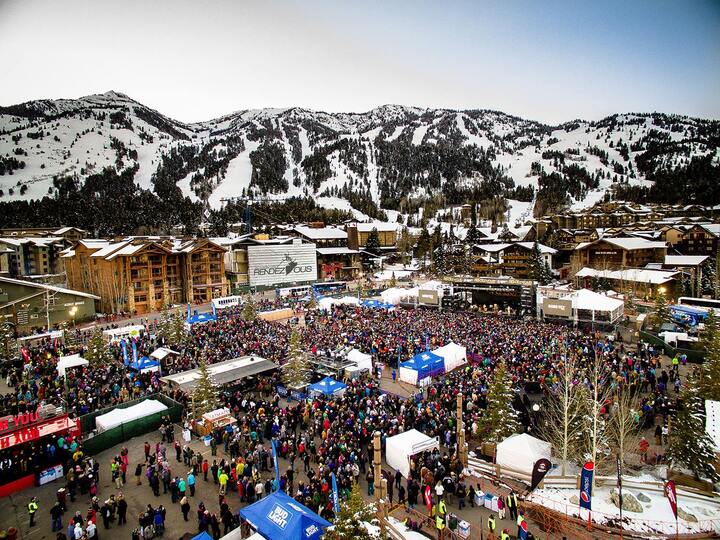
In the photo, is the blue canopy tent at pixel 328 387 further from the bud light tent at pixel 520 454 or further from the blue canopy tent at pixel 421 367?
the bud light tent at pixel 520 454

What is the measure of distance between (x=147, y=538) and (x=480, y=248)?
54.6 meters

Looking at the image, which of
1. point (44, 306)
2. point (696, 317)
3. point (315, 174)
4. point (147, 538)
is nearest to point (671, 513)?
point (147, 538)

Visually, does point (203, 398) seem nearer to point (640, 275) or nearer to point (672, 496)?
point (672, 496)

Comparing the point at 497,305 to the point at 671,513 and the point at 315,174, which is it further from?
the point at 315,174

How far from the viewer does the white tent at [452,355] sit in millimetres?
19344

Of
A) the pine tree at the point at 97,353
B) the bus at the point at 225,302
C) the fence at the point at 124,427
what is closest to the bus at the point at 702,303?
the fence at the point at 124,427

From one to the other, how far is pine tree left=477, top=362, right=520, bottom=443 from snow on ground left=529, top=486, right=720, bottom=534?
85.3 inches

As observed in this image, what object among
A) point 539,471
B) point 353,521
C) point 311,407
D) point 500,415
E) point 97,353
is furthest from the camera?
point 97,353

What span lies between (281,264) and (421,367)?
3563 cm

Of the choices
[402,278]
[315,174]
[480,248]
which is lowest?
[402,278]

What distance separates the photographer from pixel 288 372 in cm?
1747

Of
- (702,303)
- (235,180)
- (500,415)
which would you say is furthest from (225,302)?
(235,180)

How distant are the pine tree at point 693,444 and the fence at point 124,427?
1591 centimetres

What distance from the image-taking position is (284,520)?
800cm
